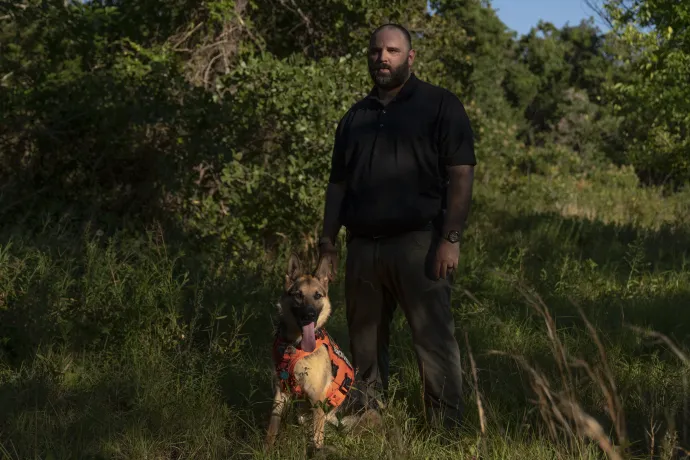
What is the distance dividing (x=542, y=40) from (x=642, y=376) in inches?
1676

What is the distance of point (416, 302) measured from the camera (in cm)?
450

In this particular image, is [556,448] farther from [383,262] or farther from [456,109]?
[456,109]

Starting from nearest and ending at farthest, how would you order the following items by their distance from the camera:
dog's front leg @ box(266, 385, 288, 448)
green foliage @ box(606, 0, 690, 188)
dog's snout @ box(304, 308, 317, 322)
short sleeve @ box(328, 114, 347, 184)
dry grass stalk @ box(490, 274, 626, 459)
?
dry grass stalk @ box(490, 274, 626, 459) < dog's front leg @ box(266, 385, 288, 448) < dog's snout @ box(304, 308, 317, 322) < short sleeve @ box(328, 114, 347, 184) < green foliage @ box(606, 0, 690, 188)

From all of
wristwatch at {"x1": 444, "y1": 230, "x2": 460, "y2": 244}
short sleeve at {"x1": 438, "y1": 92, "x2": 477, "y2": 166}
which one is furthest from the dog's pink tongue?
short sleeve at {"x1": 438, "y1": 92, "x2": 477, "y2": 166}

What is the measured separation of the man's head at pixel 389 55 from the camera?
173 inches

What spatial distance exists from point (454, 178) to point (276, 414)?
159cm

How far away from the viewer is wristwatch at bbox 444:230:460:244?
14.3ft

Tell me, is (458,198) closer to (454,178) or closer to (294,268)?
(454,178)

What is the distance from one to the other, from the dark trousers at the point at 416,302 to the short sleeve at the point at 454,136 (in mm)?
444

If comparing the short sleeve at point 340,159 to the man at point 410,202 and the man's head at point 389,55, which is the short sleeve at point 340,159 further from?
the man's head at point 389,55

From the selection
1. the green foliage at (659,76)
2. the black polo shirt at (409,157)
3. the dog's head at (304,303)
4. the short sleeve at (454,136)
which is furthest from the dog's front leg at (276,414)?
the green foliage at (659,76)

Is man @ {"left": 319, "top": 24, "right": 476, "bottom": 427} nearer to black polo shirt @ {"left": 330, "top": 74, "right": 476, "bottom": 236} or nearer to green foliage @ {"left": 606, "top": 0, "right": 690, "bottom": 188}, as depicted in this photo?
black polo shirt @ {"left": 330, "top": 74, "right": 476, "bottom": 236}

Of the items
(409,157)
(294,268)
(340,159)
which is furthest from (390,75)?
(294,268)

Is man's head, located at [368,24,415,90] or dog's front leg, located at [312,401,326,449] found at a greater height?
man's head, located at [368,24,415,90]
